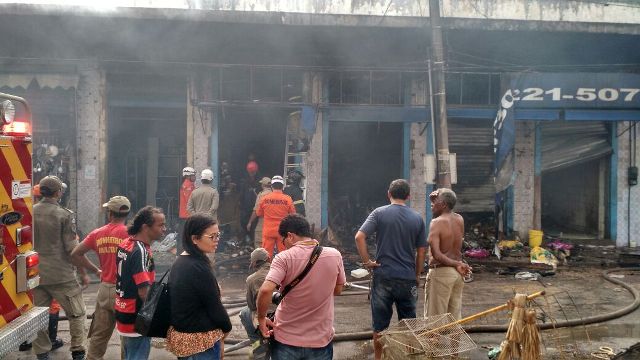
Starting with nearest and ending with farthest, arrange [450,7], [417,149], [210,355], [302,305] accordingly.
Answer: [210,355] → [302,305] → [417,149] → [450,7]

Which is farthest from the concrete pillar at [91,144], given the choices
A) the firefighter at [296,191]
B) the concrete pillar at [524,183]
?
the concrete pillar at [524,183]

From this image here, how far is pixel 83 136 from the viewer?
11852 millimetres

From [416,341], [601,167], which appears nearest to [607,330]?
[416,341]

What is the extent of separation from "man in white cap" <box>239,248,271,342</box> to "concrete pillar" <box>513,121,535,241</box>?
30.1 feet

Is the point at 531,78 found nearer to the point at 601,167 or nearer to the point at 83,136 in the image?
the point at 601,167

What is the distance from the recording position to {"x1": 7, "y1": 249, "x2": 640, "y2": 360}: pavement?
5.95m

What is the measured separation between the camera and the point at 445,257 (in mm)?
5473

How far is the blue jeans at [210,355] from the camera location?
3.43m

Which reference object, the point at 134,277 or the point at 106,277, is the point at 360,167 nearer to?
the point at 106,277

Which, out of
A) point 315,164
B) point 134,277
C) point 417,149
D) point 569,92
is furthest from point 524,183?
point 134,277

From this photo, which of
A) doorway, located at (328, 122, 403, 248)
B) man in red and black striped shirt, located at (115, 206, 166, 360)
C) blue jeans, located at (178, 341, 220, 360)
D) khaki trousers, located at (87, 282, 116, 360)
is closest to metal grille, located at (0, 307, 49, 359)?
khaki trousers, located at (87, 282, 116, 360)

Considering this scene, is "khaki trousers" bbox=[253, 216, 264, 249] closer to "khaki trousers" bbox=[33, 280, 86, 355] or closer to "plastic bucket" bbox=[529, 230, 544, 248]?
"khaki trousers" bbox=[33, 280, 86, 355]

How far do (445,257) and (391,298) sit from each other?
0.71 m

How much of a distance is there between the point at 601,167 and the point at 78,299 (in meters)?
12.1
